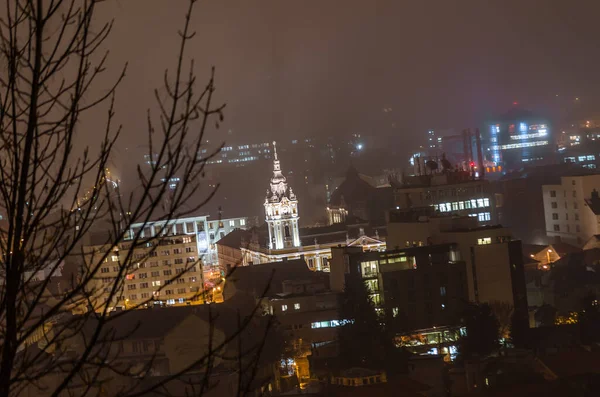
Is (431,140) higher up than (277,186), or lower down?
higher up

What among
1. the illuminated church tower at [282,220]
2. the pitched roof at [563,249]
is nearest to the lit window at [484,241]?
the pitched roof at [563,249]

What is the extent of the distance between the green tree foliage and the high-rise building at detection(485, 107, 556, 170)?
18367 mm

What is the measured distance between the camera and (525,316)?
10305mm

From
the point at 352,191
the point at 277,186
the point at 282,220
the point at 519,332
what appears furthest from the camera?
the point at 352,191

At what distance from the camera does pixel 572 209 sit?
52.8 ft

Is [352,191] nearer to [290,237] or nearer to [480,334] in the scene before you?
[290,237]

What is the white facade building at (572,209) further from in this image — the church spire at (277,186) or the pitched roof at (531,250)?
the church spire at (277,186)

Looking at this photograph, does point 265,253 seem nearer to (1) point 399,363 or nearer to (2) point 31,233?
(1) point 399,363

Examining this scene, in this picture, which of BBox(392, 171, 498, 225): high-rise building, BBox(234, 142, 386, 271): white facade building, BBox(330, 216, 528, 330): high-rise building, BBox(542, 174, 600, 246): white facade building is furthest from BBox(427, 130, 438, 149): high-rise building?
BBox(330, 216, 528, 330): high-rise building

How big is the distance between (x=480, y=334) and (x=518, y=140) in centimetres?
2146

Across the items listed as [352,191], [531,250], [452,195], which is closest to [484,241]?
[531,250]

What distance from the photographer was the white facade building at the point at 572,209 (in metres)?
15.5

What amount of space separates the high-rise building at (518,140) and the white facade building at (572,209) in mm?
10278

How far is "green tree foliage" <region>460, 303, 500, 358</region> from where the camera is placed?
8.82 m
